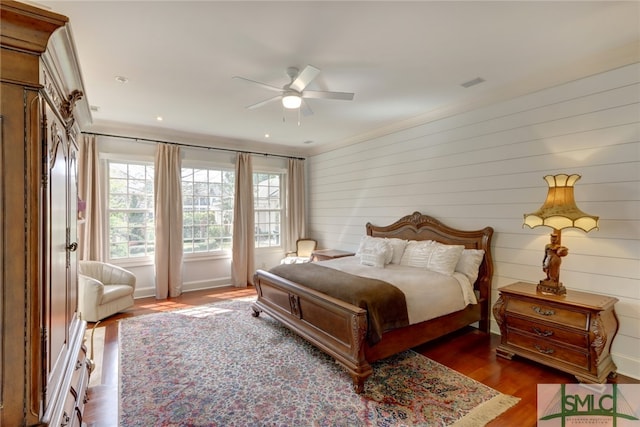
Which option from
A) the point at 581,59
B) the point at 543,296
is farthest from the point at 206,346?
the point at 581,59

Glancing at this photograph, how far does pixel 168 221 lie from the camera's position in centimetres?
509

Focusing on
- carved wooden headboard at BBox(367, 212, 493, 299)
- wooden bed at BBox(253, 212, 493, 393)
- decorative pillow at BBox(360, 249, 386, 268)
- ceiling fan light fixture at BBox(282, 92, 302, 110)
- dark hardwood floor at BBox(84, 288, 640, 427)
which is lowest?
dark hardwood floor at BBox(84, 288, 640, 427)

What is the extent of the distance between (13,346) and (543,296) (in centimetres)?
A: 345

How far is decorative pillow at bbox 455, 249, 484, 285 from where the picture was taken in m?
3.51

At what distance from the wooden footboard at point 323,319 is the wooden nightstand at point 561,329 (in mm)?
1512

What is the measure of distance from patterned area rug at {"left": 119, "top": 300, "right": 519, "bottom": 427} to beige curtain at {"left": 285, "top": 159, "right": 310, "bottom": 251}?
126 inches

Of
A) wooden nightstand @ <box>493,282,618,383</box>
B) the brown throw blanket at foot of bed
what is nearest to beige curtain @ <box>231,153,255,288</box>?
the brown throw blanket at foot of bed

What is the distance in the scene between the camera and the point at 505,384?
2539mm

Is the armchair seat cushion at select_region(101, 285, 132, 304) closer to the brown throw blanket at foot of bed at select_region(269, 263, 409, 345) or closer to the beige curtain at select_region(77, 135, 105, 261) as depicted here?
the beige curtain at select_region(77, 135, 105, 261)

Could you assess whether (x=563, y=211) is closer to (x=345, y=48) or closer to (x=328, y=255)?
(x=345, y=48)

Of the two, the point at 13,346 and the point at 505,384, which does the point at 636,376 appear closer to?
the point at 505,384

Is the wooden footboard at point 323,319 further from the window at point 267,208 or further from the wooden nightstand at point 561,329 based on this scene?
the window at point 267,208

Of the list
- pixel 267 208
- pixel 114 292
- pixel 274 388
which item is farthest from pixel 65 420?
pixel 267 208

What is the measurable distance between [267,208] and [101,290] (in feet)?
10.7
